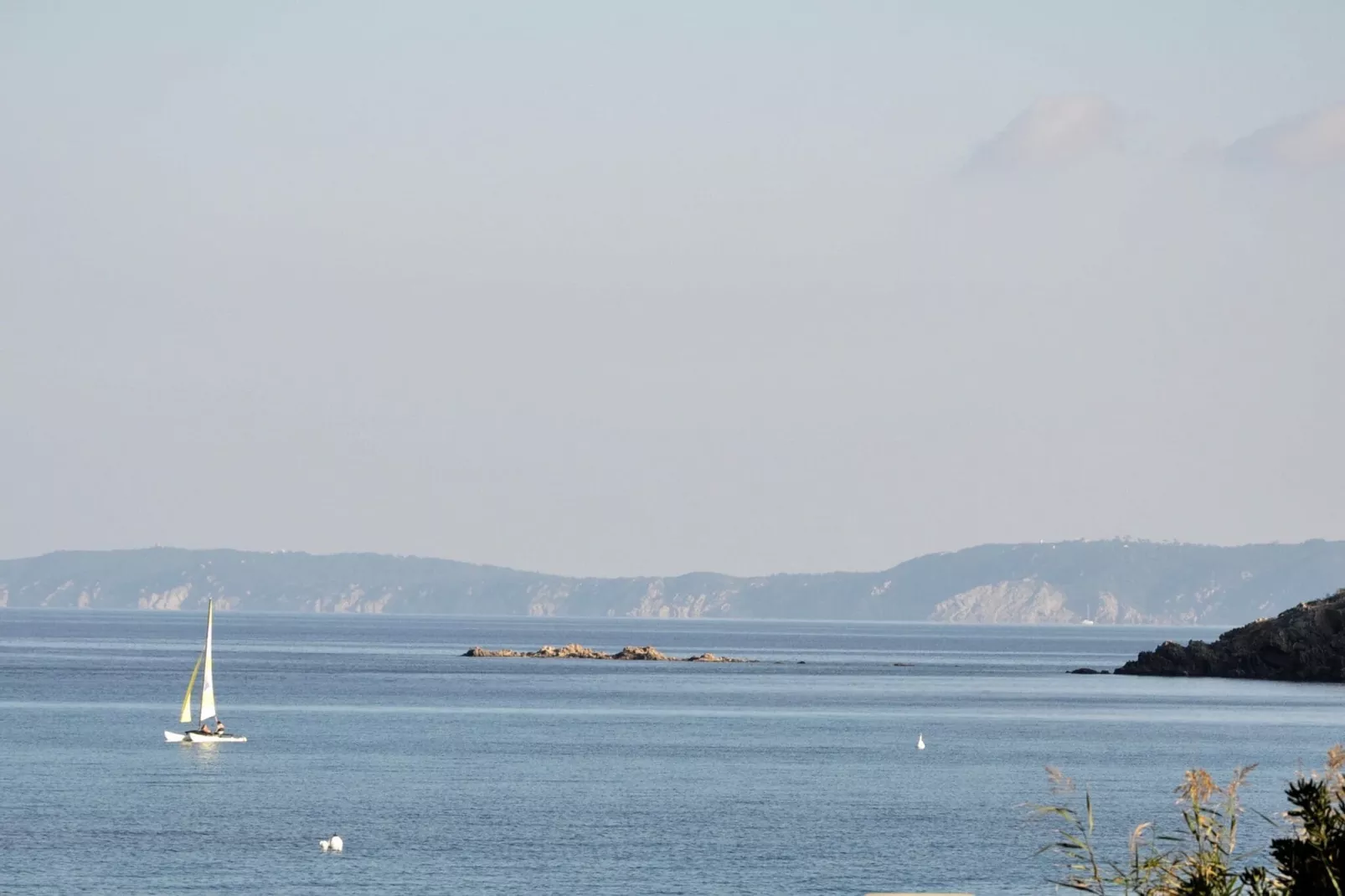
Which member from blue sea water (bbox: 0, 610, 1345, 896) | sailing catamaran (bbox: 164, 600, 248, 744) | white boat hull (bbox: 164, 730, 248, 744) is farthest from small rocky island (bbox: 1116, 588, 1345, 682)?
white boat hull (bbox: 164, 730, 248, 744)

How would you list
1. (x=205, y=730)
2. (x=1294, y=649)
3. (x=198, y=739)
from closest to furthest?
(x=198, y=739) < (x=205, y=730) < (x=1294, y=649)

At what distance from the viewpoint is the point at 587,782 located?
8069 centimetres

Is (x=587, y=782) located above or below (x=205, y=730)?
below

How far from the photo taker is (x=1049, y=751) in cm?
10138

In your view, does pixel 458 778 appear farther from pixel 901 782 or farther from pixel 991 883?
pixel 991 883

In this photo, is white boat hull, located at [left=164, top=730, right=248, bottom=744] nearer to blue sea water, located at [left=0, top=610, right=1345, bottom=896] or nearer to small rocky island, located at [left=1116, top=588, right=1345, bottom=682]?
blue sea water, located at [left=0, top=610, right=1345, bottom=896]

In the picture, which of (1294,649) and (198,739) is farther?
(1294,649)

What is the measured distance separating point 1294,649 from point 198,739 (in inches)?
4878

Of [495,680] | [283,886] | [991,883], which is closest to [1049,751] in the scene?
[991,883]

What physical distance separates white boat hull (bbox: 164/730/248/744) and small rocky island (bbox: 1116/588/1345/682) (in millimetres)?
119750

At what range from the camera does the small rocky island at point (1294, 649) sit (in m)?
184

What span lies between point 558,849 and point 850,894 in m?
11.7

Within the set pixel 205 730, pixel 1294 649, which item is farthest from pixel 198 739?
pixel 1294 649

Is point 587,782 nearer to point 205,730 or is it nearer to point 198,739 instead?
point 198,739
